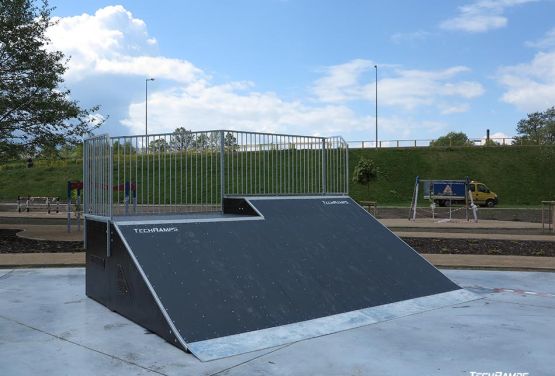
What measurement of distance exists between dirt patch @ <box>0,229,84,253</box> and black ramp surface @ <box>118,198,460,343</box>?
891 centimetres

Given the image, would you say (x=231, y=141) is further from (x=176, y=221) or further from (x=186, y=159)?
(x=176, y=221)

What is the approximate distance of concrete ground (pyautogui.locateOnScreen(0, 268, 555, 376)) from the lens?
5.03 metres

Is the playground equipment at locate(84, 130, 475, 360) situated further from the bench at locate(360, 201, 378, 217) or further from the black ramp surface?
the bench at locate(360, 201, 378, 217)

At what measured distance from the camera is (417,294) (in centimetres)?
819

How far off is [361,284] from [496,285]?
366cm

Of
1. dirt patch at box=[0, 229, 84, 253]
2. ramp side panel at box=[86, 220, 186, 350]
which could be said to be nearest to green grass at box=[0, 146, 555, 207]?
dirt patch at box=[0, 229, 84, 253]

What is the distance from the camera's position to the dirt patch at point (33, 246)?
592 inches

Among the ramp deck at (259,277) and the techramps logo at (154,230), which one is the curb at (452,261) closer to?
the ramp deck at (259,277)

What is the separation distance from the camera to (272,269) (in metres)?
7.34

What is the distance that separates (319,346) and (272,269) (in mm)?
1787

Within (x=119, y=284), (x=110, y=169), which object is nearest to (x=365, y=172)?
(x=110, y=169)

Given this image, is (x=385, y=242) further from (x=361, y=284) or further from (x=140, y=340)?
(x=140, y=340)

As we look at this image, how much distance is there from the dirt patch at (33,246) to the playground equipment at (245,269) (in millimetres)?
6969

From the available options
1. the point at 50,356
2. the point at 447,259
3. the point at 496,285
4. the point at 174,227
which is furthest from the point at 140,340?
the point at 447,259
